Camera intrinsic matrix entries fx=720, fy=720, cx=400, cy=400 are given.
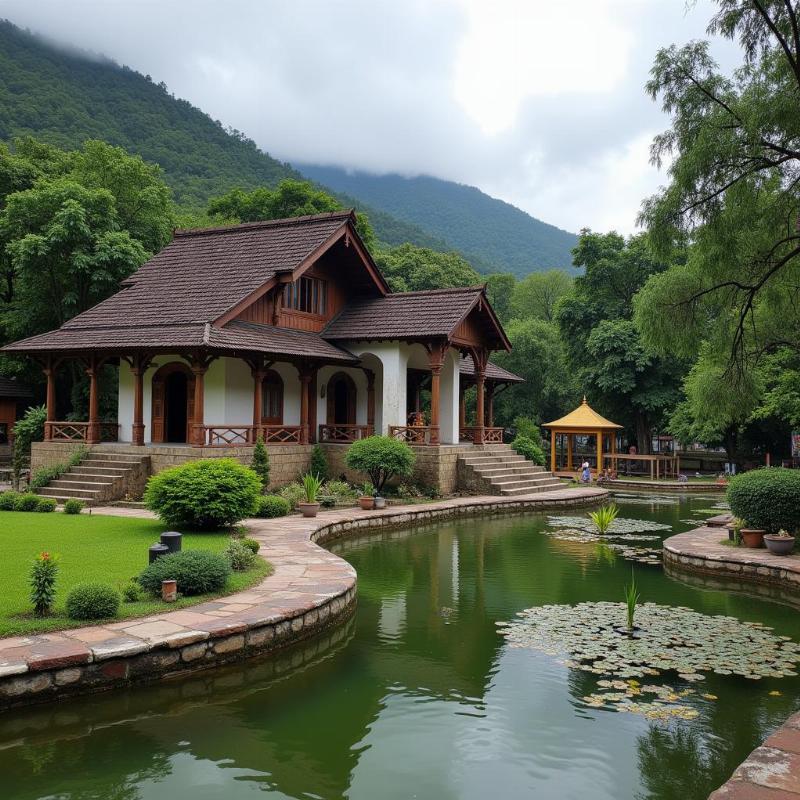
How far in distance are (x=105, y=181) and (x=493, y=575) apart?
24.6 metres

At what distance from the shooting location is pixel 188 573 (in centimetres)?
859

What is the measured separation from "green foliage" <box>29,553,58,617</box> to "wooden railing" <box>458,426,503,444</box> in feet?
59.6

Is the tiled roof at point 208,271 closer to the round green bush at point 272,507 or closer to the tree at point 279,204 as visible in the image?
the round green bush at point 272,507

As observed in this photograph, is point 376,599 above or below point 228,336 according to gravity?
below

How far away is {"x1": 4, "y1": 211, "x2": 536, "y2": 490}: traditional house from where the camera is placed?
1916 centimetres

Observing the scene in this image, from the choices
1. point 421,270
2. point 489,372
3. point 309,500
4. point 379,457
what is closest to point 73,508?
point 309,500

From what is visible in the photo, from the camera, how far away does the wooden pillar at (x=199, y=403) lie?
1788 centimetres

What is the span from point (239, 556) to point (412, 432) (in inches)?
478

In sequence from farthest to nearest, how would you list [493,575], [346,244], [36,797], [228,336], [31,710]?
[346,244] < [228,336] < [493,575] < [31,710] < [36,797]

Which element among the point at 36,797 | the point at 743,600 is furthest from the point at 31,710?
the point at 743,600

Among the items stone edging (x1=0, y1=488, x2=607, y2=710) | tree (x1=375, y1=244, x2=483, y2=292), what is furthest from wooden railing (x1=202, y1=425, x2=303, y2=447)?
tree (x1=375, y1=244, x2=483, y2=292)

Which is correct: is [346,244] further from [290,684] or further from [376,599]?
[290,684]

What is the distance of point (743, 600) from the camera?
10.6 meters

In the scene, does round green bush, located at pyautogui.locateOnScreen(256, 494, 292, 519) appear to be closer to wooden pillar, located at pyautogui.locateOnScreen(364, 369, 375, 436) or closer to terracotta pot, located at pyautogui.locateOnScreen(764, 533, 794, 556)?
wooden pillar, located at pyautogui.locateOnScreen(364, 369, 375, 436)
